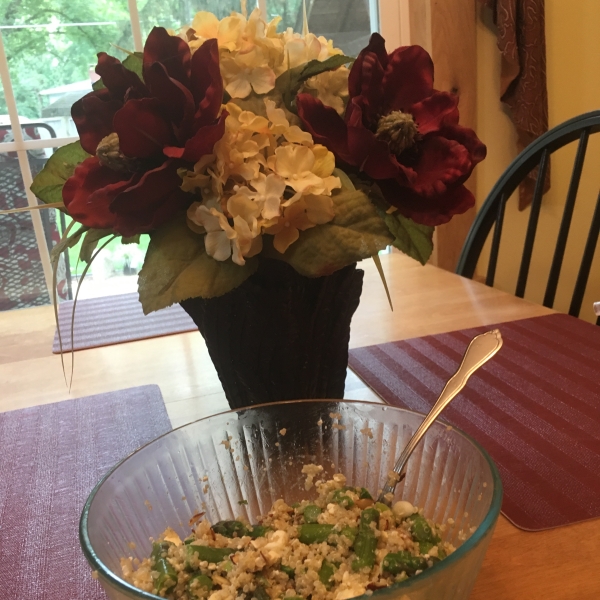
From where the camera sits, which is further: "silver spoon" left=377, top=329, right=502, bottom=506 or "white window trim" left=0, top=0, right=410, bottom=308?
"white window trim" left=0, top=0, right=410, bottom=308

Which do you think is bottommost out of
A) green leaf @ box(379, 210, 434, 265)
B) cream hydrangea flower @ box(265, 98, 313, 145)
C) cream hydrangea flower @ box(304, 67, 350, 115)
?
green leaf @ box(379, 210, 434, 265)

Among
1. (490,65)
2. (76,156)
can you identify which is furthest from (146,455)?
(490,65)

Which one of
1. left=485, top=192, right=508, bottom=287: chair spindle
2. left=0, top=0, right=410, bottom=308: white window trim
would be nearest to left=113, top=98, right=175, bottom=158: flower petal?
left=485, top=192, right=508, bottom=287: chair spindle

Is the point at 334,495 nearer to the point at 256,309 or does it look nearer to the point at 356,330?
the point at 256,309

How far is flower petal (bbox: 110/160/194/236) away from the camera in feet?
1.43

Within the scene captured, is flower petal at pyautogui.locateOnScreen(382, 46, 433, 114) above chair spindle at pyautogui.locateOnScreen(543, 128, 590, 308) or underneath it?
above

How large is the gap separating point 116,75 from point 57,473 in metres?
0.42

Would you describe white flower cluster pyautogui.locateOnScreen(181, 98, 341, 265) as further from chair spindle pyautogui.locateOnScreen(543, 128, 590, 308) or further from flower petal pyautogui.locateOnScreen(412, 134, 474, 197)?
chair spindle pyautogui.locateOnScreen(543, 128, 590, 308)

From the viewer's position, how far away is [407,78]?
1.59 ft

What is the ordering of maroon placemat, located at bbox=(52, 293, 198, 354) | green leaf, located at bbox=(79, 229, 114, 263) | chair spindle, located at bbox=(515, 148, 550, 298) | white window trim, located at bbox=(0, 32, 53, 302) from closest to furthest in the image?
green leaf, located at bbox=(79, 229, 114, 263) < maroon placemat, located at bbox=(52, 293, 198, 354) < chair spindle, located at bbox=(515, 148, 550, 298) < white window trim, located at bbox=(0, 32, 53, 302)

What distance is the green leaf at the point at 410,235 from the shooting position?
1.62ft

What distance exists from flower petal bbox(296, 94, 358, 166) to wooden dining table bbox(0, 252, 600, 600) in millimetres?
327

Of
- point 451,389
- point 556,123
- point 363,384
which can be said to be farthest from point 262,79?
point 556,123

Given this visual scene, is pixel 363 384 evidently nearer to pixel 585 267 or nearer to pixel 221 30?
pixel 221 30
